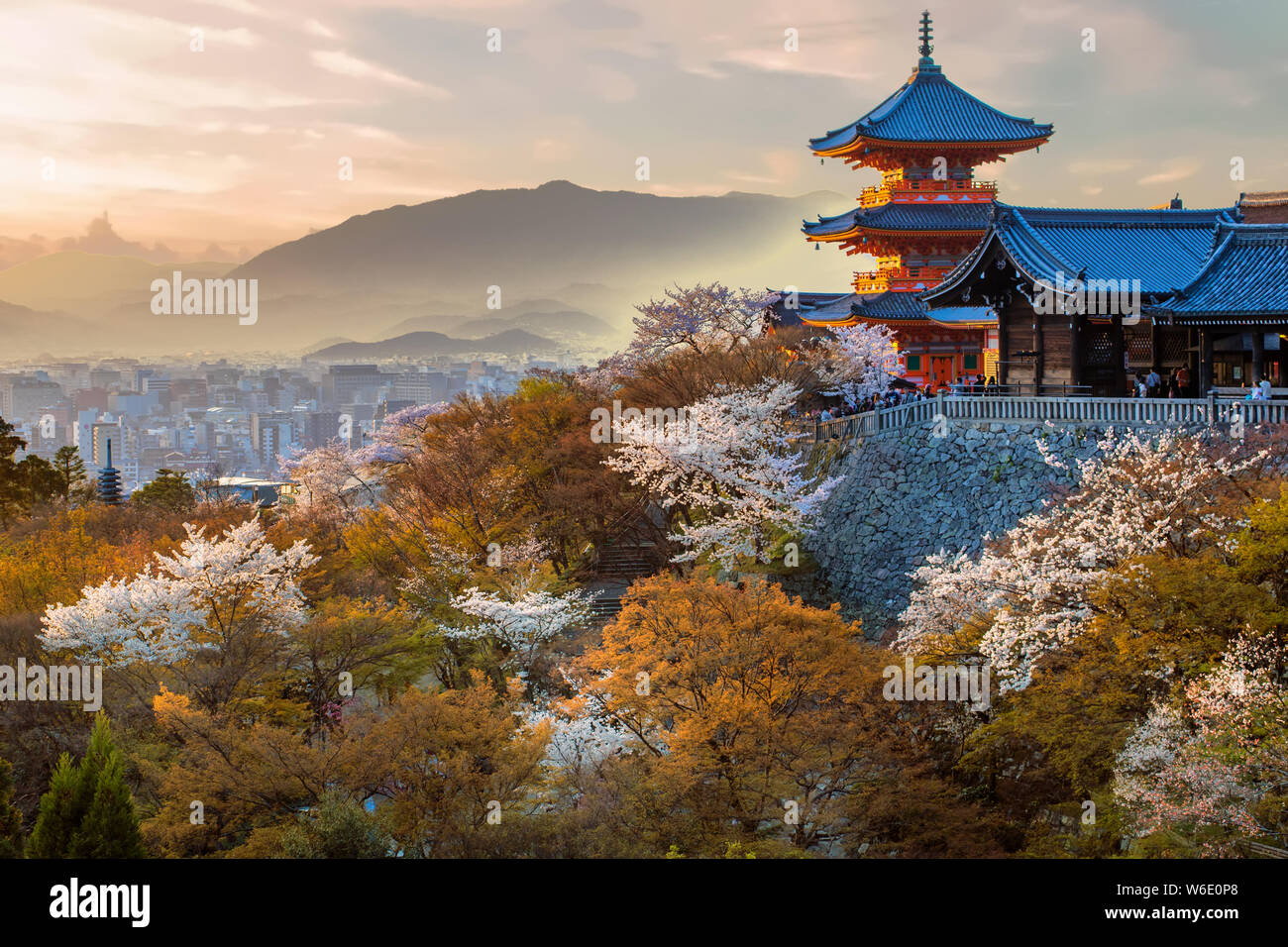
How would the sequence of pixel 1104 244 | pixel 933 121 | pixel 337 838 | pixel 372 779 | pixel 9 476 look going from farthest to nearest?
pixel 9 476 < pixel 933 121 < pixel 1104 244 < pixel 372 779 < pixel 337 838

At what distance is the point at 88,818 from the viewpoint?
18.5 metres

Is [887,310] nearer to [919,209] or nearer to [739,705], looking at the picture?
[919,209]

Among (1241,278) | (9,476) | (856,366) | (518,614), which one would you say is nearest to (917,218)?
(856,366)

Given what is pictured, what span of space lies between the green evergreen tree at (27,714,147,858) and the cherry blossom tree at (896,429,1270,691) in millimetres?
14566

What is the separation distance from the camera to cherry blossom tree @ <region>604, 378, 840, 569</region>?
34000mm

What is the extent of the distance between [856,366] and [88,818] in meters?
28.8

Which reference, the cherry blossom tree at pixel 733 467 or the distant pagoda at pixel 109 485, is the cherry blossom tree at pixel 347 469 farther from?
the cherry blossom tree at pixel 733 467

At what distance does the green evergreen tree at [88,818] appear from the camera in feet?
60.3

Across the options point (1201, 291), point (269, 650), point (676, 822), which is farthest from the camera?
point (1201, 291)

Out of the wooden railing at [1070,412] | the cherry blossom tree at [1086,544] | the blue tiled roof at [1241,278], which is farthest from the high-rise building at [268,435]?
the cherry blossom tree at [1086,544]
